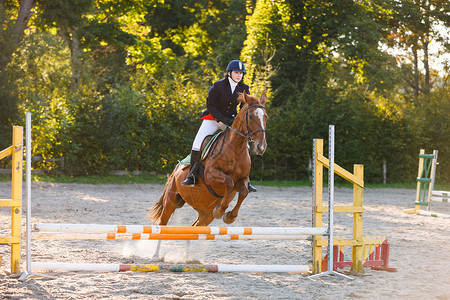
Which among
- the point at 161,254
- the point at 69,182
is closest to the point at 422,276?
the point at 161,254

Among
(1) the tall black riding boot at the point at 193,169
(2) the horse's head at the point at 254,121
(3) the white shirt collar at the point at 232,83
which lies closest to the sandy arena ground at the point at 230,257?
(1) the tall black riding boot at the point at 193,169

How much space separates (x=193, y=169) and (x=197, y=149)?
25 cm

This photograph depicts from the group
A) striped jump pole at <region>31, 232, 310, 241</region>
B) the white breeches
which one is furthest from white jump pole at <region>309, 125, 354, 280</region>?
the white breeches

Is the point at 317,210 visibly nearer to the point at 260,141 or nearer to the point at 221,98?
the point at 260,141

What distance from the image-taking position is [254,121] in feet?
17.5

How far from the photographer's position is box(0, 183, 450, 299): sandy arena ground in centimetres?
471

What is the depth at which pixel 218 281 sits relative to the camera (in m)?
5.21

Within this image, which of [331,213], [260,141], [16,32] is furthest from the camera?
[16,32]

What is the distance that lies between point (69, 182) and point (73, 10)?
664cm

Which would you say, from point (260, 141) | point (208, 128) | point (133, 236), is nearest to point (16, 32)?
point (208, 128)

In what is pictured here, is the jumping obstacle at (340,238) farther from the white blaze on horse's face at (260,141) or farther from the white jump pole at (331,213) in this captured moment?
the white blaze on horse's face at (260,141)

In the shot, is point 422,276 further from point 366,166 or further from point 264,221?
point 366,166

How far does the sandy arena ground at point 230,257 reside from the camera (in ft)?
15.5

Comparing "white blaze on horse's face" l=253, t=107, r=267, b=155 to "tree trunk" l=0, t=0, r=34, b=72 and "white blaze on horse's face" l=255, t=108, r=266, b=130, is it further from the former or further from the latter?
"tree trunk" l=0, t=0, r=34, b=72
